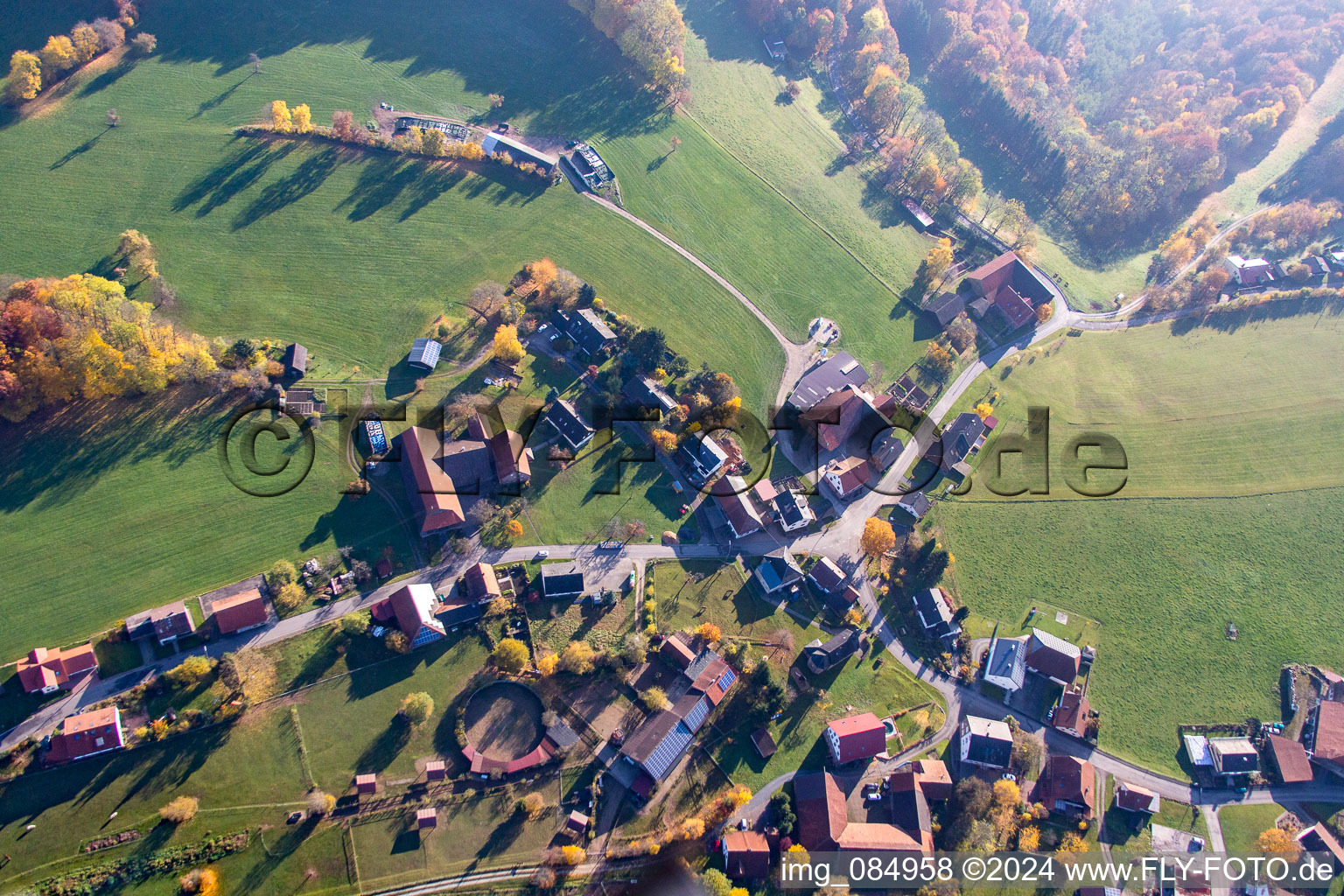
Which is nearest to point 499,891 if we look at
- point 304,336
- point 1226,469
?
point 304,336

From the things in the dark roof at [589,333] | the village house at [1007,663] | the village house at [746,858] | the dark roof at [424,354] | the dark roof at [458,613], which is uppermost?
the dark roof at [424,354]

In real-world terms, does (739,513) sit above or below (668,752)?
above

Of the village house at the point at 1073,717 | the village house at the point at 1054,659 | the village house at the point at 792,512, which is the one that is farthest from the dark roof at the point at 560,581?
the village house at the point at 1073,717

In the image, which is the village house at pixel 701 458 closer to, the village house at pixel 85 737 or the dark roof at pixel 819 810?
the dark roof at pixel 819 810

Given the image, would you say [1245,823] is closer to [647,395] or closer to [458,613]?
[647,395]

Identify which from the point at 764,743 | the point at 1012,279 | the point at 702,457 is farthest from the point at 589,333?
the point at 1012,279

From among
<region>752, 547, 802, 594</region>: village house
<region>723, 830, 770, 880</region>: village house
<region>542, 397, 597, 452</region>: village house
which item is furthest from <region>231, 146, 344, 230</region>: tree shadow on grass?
<region>723, 830, 770, 880</region>: village house
